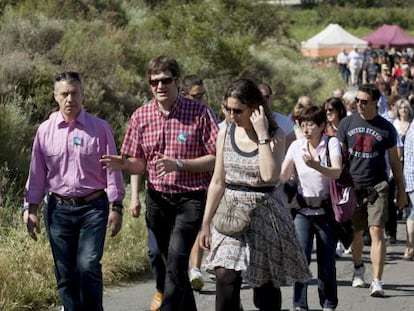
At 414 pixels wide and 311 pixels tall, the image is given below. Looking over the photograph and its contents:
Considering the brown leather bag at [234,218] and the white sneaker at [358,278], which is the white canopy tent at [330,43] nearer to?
the white sneaker at [358,278]

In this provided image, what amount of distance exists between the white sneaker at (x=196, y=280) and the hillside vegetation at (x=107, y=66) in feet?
2.30

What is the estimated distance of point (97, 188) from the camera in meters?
6.77

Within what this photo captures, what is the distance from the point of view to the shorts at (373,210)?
9.05 m

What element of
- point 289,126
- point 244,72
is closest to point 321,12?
point 244,72

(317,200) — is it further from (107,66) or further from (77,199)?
(107,66)

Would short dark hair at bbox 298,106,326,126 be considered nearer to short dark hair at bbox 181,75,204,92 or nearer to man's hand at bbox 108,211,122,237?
short dark hair at bbox 181,75,204,92

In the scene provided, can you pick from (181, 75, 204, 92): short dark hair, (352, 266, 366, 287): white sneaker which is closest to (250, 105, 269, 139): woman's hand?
(181, 75, 204, 92): short dark hair

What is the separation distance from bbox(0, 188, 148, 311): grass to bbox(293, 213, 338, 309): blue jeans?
6.83ft

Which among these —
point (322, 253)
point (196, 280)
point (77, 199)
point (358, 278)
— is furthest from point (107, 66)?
point (77, 199)

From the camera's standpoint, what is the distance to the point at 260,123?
6238 millimetres

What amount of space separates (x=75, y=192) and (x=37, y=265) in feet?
6.93

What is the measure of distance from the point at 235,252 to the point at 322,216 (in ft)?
6.04

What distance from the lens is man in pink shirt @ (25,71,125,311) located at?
6.68 m

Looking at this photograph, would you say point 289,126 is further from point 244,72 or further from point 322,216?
point 244,72
